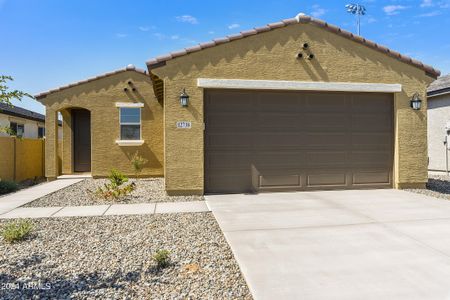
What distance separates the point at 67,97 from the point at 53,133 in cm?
161

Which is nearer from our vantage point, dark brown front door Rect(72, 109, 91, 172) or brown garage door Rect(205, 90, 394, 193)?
brown garage door Rect(205, 90, 394, 193)

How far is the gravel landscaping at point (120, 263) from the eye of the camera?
333cm

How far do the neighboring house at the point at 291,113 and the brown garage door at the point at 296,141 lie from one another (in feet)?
0.10

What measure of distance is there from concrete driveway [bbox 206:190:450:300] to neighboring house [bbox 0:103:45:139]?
48.2 ft

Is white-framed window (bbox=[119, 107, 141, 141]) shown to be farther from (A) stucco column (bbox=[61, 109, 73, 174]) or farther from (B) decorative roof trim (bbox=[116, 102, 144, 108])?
(A) stucco column (bbox=[61, 109, 73, 174])

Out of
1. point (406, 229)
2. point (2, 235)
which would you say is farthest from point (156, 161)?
point (406, 229)

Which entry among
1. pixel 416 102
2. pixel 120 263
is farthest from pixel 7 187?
pixel 416 102

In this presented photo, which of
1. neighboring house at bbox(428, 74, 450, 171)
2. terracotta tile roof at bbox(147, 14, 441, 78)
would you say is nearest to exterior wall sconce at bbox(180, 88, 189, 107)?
terracotta tile roof at bbox(147, 14, 441, 78)

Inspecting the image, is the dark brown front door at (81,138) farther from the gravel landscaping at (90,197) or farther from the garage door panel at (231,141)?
the garage door panel at (231,141)

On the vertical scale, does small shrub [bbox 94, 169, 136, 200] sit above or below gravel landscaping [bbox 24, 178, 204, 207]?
above

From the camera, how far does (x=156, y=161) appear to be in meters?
13.5

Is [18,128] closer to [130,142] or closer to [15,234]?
[130,142]

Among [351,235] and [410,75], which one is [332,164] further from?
[351,235]

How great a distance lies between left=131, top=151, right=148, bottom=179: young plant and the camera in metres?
12.6
